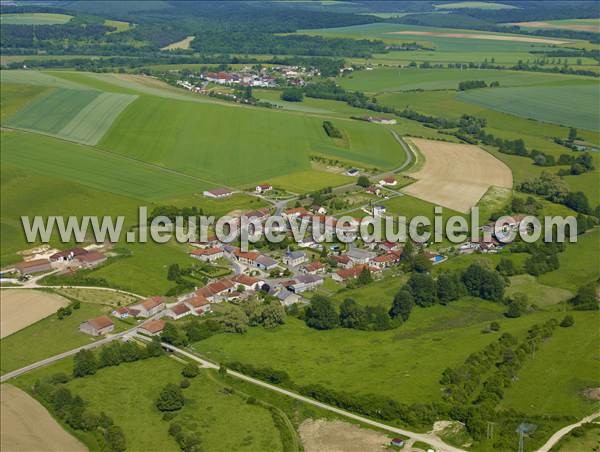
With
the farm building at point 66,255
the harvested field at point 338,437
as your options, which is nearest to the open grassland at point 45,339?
the farm building at point 66,255

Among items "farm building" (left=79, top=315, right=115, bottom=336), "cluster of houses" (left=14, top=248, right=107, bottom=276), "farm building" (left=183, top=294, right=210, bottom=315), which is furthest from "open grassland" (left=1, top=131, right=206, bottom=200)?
"farm building" (left=79, top=315, right=115, bottom=336)

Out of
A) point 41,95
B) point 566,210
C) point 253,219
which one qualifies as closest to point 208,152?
point 253,219

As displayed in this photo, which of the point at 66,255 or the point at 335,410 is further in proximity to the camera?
the point at 66,255

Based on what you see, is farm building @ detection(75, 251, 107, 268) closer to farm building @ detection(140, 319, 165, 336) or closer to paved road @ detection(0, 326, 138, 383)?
farm building @ detection(140, 319, 165, 336)

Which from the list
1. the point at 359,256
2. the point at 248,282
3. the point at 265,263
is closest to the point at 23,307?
the point at 248,282

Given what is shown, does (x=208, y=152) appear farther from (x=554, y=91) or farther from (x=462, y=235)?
(x=554, y=91)

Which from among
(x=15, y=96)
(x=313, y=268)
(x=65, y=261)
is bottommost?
(x=313, y=268)

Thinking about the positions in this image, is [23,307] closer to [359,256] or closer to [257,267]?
[257,267]
